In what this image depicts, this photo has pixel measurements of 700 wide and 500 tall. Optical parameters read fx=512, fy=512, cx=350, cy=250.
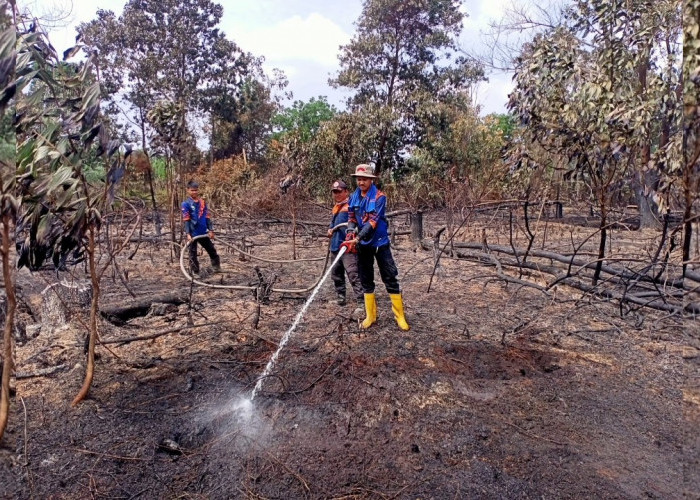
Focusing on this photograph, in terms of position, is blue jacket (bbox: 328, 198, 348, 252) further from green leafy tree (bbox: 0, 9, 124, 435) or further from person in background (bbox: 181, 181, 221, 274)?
green leafy tree (bbox: 0, 9, 124, 435)

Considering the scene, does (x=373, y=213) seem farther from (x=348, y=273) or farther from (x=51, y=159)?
(x=51, y=159)

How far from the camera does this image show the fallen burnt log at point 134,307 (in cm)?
503

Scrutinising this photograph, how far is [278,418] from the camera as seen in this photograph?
3.25 meters

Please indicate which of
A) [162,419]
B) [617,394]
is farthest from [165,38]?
[617,394]

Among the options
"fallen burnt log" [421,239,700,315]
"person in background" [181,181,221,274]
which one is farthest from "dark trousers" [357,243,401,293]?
"person in background" [181,181,221,274]

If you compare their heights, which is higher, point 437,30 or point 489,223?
point 437,30

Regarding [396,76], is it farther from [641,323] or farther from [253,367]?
[253,367]

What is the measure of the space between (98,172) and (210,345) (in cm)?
193

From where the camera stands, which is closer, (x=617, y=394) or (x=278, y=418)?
(x=278, y=418)

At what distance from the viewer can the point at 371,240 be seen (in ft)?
16.0

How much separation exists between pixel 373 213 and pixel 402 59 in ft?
42.8

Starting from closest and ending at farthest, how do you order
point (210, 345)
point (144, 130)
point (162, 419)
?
point (162, 419)
point (210, 345)
point (144, 130)

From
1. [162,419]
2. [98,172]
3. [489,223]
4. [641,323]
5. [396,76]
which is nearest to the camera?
[98,172]

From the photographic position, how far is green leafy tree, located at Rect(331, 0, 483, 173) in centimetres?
1551
